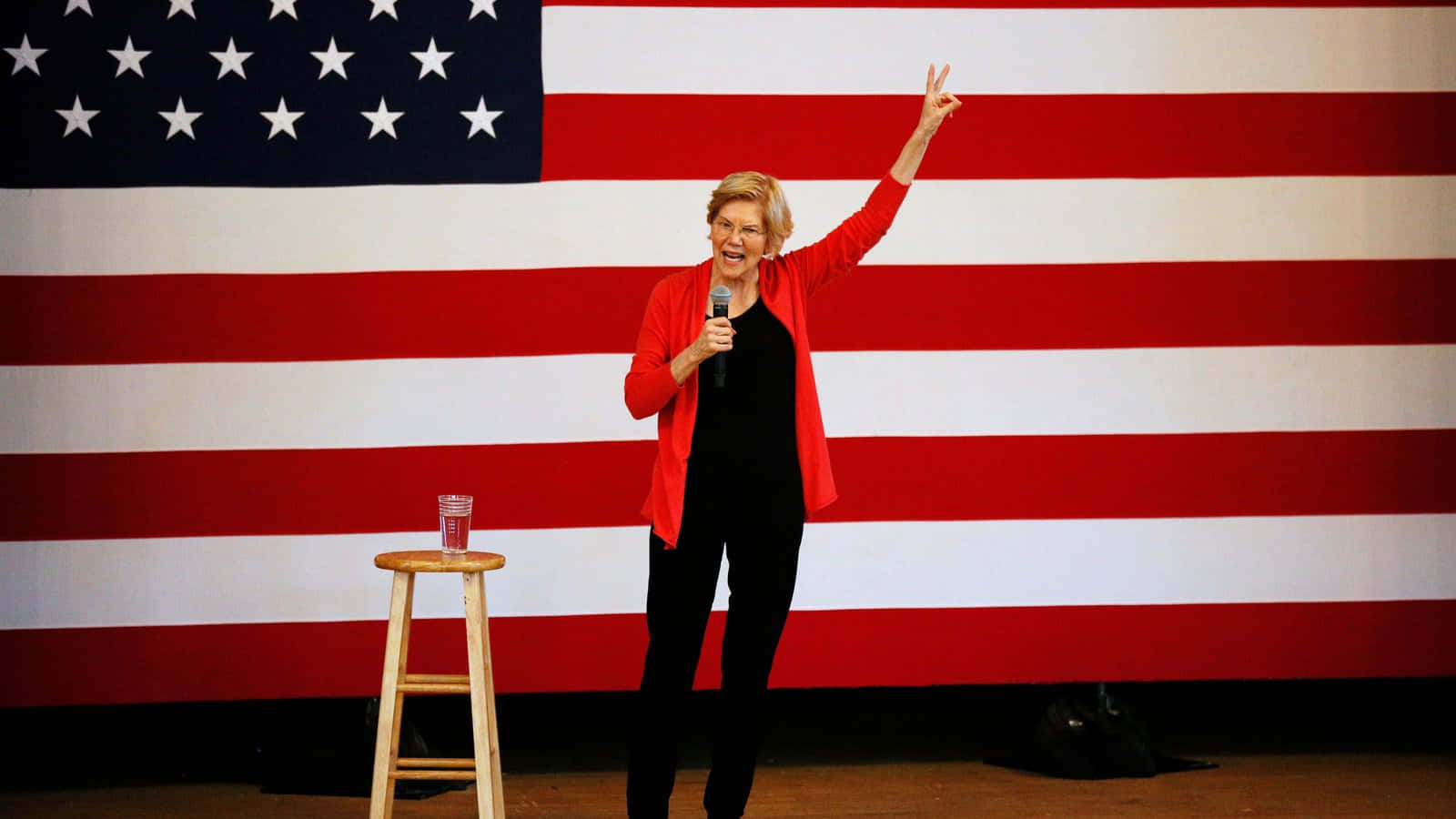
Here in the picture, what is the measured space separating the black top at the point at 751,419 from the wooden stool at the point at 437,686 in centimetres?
52

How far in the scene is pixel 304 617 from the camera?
11.2 feet

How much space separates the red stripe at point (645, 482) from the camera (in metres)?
3.35

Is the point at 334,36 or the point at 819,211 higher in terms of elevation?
the point at 334,36

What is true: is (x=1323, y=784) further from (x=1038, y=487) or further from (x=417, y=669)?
(x=417, y=669)

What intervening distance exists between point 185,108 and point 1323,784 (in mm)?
3053

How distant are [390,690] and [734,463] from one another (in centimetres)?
80

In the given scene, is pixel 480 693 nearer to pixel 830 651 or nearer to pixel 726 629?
pixel 726 629

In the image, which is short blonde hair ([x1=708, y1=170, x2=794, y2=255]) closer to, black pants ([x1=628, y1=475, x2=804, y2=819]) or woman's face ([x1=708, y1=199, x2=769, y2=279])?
woman's face ([x1=708, y1=199, x2=769, y2=279])

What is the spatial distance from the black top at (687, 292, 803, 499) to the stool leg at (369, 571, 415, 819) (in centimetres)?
64

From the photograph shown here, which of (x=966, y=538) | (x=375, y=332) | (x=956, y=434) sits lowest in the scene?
(x=966, y=538)

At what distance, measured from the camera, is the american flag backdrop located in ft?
11.0

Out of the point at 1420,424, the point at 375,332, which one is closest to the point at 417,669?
the point at 375,332

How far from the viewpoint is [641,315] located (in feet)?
11.2

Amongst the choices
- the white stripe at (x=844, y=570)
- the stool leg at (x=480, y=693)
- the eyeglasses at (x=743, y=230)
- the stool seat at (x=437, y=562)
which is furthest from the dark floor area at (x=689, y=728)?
the eyeglasses at (x=743, y=230)
